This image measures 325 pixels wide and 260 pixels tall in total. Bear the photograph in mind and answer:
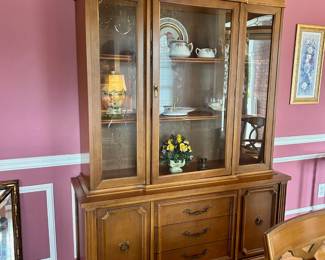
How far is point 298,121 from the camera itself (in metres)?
2.71

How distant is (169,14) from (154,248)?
1.36 meters

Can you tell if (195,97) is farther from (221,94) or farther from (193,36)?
(193,36)

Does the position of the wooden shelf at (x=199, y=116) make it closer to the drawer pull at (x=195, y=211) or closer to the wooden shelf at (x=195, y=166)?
the wooden shelf at (x=195, y=166)

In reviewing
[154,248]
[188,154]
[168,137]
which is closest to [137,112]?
[168,137]

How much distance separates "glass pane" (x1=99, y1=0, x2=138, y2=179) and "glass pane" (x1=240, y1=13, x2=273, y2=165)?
756 millimetres

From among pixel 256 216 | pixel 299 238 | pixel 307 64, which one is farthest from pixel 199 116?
pixel 307 64

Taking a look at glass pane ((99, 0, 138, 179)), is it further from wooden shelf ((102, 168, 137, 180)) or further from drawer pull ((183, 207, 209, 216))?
drawer pull ((183, 207, 209, 216))

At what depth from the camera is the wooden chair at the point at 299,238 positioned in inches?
38.9

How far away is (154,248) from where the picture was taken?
1.84 metres

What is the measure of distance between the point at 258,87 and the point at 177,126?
61 cm

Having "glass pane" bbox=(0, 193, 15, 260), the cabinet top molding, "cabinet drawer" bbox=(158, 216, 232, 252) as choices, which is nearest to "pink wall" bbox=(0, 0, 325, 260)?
"glass pane" bbox=(0, 193, 15, 260)

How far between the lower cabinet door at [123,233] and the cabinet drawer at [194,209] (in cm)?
11

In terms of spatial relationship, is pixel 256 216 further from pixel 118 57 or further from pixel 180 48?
pixel 118 57

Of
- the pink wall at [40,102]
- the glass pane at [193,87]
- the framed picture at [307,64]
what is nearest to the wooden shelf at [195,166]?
the glass pane at [193,87]
